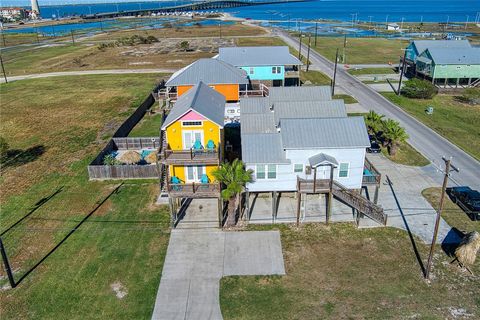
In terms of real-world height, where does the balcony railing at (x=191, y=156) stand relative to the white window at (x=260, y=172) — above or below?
above

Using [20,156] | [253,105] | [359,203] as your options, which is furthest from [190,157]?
[20,156]

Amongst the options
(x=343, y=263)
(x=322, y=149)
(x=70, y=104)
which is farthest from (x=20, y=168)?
(x=343, y=263)

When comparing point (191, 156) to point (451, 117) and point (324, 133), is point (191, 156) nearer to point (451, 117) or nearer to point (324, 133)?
point (324, 133)

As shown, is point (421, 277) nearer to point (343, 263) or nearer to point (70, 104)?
point (343, 263)

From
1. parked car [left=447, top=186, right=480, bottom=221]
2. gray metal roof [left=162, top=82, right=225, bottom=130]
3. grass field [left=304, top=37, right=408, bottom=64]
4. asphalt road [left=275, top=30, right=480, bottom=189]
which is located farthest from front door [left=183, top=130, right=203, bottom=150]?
grass field [left=304, top=37, right=408, bottom=64]

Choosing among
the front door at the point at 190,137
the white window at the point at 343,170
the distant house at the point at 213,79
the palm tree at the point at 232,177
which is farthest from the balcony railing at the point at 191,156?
the distant house at the point at 213,79

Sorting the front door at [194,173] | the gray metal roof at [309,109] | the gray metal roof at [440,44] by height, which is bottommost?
the front door at [194,173]

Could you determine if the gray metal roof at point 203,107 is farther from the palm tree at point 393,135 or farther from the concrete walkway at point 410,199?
the palm tree at point 393,135
